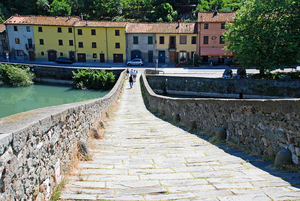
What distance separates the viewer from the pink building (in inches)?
1633

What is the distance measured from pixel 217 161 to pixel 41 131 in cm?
319

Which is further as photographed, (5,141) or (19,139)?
(19,139)

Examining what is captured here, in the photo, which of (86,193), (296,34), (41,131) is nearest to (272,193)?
(86,193)

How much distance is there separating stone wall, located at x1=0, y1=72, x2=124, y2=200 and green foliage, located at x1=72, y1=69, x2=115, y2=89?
1091 inches

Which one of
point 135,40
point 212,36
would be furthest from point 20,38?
point 212,36

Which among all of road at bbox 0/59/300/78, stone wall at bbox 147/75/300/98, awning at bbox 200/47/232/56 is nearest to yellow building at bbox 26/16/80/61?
road at bbox 0/59/300/78

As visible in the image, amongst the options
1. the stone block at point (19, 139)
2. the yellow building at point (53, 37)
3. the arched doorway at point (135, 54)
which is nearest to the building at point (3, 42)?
the yellow building at point (53, 37)

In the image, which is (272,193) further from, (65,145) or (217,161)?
(65,145)

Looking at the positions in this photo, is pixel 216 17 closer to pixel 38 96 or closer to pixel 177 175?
pixel 38 96

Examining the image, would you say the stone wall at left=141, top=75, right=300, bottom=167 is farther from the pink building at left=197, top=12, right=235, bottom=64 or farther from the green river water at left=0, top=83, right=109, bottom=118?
the pink building at left=197, top=12, right=235, bottom=64

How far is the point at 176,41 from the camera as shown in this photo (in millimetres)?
43625

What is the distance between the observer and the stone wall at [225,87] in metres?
25.2

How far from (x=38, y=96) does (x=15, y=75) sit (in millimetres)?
6076

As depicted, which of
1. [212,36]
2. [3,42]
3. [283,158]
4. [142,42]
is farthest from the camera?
[3,42]
